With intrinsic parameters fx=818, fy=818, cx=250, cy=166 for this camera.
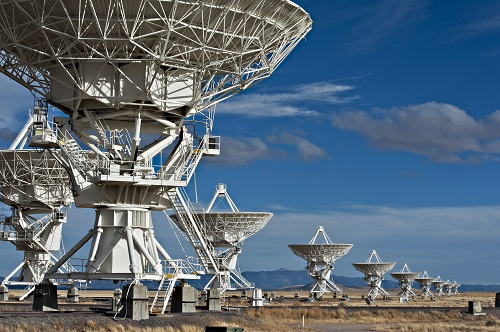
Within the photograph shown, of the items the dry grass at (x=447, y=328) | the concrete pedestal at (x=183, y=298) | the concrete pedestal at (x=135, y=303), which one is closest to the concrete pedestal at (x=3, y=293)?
the concrete pedestal at (x=183, y=298)

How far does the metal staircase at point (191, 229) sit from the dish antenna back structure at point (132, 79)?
621 mm

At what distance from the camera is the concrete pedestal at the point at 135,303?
3225 cm

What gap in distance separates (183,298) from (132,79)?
33.8 ft

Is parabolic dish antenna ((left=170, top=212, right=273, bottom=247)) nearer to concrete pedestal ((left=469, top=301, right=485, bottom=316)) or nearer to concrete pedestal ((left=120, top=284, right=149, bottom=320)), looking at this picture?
concrete pedestal ((left=469, top=301, right=485, bottom=316))

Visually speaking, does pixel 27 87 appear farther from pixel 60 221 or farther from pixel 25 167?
pixel 60 221

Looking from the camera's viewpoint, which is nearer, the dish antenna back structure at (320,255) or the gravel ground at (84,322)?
the gravel ground at (84,322)

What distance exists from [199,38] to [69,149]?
7.61m

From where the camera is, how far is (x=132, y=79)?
34438 mm

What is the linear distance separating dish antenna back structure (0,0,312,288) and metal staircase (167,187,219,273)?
62 cm

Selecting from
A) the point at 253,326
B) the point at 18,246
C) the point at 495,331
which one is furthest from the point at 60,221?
the point at 495,331

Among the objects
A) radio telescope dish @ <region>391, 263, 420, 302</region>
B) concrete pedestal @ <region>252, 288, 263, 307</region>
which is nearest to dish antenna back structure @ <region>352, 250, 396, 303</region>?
radio telescope dish @ <region>391, 263, 420, 302</region>

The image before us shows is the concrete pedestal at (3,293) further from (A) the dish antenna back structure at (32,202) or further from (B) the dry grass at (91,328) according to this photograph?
(B) the dry grass at (91,328)

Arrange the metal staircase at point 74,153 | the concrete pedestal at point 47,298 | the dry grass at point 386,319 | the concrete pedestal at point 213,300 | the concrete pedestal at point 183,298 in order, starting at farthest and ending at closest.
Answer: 1. the concrete pedestal at point 213,300
2. the dry grass at point 386,319
3. the concrete pedestal at point 183,298
4. the concrete pedestal at point 47,298
5. the metal staircase at point 74,153

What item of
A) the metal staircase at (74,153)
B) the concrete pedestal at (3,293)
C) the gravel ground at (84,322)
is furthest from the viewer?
the concrete pedestal at (3,293)
